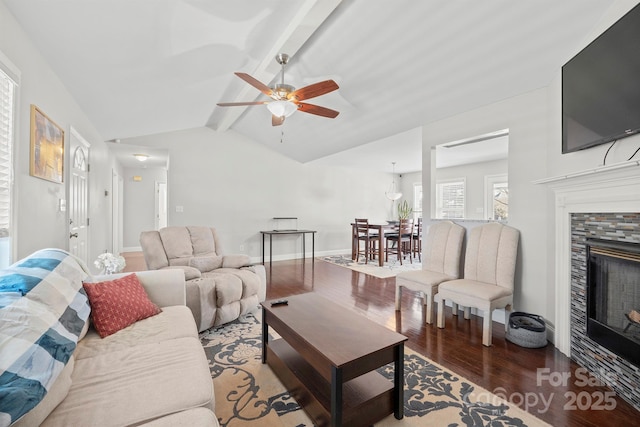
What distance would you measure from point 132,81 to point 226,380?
2898 mm

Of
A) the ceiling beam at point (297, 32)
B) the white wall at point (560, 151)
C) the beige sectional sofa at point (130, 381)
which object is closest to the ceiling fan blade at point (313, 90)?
the ceiling beam at point (297, 32)

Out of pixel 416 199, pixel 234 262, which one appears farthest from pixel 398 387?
pixel 416 199

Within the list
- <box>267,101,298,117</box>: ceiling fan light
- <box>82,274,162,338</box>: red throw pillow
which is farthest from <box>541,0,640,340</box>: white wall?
<box>82,274,162,338</box>: red throw pillow

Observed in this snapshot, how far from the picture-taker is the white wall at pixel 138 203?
7.52 metres

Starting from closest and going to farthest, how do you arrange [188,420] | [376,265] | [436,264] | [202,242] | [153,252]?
[188,420], [153,252], [436,264], [202,242], [376,265]

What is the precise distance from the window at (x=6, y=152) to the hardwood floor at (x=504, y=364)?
268 centimetres

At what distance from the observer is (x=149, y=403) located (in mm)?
1086

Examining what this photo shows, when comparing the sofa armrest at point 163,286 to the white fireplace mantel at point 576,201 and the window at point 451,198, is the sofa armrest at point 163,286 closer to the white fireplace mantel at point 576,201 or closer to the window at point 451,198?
the white fireplace mantel at point 576,201

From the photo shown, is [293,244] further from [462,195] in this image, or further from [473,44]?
[473,44]

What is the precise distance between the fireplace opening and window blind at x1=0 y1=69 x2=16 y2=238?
3.72 m

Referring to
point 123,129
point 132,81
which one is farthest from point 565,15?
point 123,129

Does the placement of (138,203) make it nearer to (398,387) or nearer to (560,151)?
(398,387)

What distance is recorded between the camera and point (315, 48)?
289 centimetres

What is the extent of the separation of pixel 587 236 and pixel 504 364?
1148mm
